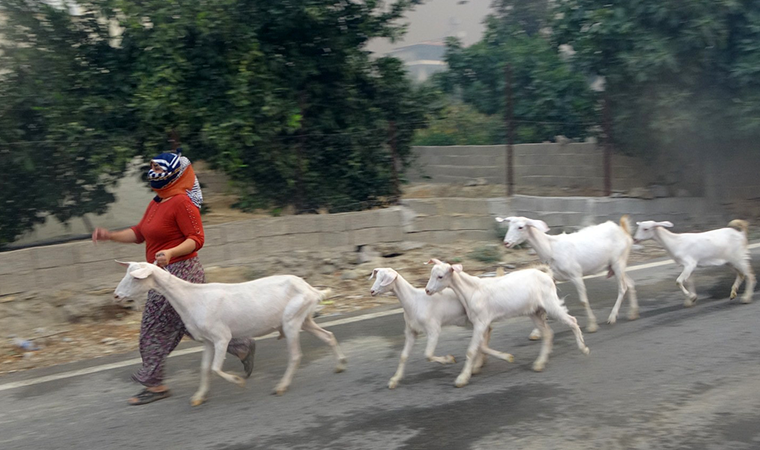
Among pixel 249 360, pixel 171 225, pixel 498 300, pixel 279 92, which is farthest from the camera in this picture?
pixel 279 92

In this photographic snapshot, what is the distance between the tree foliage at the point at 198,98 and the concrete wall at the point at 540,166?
80.6 inches

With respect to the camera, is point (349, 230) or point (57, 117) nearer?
point (57, 117)

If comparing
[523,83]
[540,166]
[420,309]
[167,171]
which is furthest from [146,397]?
[523,83]

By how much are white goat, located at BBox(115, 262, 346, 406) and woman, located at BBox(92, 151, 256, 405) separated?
0.26m

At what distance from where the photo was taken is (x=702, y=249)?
793 centimetres

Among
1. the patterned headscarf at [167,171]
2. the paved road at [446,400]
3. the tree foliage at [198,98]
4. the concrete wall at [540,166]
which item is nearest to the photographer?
the paved road at [446,400]

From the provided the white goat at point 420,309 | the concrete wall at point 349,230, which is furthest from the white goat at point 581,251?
the concrete wall at point 349,230

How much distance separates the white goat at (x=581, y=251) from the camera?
23.6 feet

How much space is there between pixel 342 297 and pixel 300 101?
3.58 meters

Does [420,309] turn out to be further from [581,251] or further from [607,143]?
[607,143]

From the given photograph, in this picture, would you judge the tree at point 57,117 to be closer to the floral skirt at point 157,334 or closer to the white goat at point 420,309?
the floral skirt at point 157,334

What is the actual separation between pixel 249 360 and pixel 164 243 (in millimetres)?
1222

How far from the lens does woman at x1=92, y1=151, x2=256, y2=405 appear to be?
5.88 meters

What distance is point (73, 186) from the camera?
32.6 feet
